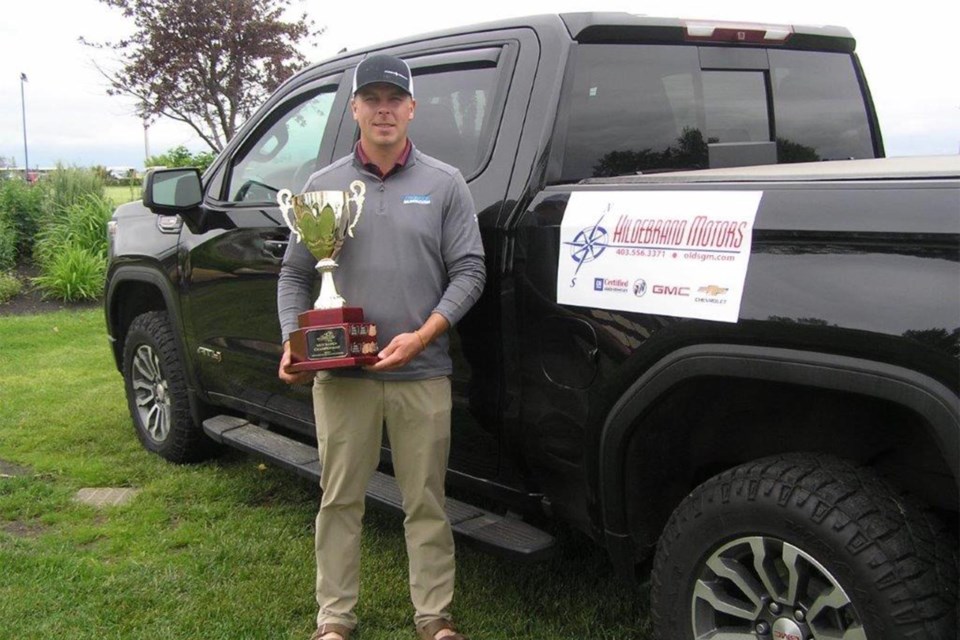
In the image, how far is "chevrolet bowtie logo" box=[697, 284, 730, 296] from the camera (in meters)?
2.21

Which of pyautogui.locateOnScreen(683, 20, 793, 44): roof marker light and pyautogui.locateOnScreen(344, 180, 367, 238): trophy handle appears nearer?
pyautogui.locateOnScreen(344, 180, 367, 238): trophy handle

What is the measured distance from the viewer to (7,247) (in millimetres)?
11266

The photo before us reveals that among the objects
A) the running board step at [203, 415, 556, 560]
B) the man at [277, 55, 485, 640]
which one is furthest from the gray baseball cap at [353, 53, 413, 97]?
the running board step at [203, 415, 556, 560]

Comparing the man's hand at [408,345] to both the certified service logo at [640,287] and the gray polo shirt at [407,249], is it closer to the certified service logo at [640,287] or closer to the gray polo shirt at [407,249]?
the gray polo shirt at [407,249]

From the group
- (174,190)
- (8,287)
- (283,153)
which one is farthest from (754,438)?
(8,287)

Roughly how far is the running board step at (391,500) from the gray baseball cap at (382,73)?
143 centimetres

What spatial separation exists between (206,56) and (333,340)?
483 inches

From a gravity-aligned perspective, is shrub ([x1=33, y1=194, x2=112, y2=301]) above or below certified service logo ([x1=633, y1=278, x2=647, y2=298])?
below

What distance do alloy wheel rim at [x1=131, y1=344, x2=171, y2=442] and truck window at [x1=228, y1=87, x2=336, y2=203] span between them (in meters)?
1.23

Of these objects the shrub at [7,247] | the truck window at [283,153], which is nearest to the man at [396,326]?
the truck window at [283,153]

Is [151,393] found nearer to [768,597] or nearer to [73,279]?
[768,597]

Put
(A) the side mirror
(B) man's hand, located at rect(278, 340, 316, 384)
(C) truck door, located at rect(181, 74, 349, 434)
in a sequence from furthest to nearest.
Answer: (A) the side mirror, (C) truck door, located at rect(181, 74, 349, 434), (B) man's hand, located at rect(278, 340, 316, 384)

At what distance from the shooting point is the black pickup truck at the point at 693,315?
201cm

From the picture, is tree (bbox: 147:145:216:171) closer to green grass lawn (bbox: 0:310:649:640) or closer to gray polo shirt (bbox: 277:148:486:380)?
green grass lawn (bbox: 0:310:649:640)
